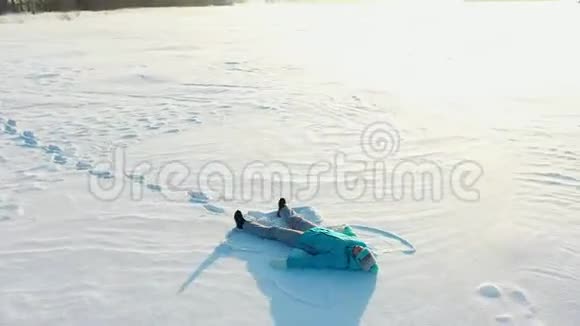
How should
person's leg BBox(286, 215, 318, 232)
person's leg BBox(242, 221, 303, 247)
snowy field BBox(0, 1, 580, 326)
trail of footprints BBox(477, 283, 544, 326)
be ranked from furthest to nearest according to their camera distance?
person's leg BBox(286, 215, 318, 232) → person's leg BBox(242, 221, 303, 247) → snowy field BBox(0, 1, 580, 326) → trail of footprints BBox(477, 283, 544, 326)

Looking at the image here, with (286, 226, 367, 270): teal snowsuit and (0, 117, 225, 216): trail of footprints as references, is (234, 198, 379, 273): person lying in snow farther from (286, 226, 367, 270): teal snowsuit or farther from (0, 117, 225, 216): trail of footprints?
(0, 117, 225, 216): trail of footprints

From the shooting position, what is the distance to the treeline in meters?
24.3

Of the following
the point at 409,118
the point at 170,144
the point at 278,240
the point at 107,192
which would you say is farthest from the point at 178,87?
the point at 278,240

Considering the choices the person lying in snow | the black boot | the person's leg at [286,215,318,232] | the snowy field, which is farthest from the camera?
the black boot

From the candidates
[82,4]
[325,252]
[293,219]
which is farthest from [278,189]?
[82,4]

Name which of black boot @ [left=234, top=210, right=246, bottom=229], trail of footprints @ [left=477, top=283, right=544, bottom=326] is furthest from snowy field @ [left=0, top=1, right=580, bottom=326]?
black boot @ [left=234, top=210, right=246, bottom=229]

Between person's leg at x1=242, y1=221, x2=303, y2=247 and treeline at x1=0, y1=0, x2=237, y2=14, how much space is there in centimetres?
2459

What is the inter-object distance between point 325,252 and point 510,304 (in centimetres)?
100

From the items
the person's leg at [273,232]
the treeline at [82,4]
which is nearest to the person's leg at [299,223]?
the person's leg at [273,232]

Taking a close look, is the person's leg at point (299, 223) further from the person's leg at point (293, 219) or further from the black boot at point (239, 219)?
the black boot at point (239, 219)

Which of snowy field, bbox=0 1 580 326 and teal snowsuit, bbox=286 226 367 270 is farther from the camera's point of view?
teal snowsuit, bbox=286 226 367 270

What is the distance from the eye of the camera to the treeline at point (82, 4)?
24.3 m

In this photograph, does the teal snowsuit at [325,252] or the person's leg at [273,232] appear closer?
the teal snowsuit at [325,252]

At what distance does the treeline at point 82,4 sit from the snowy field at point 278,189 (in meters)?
17.5
